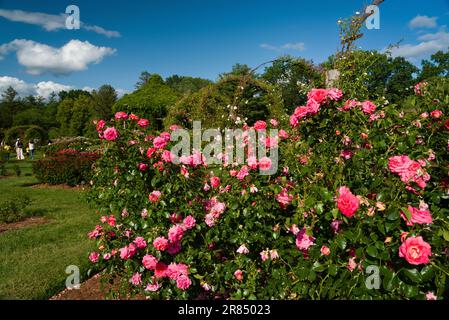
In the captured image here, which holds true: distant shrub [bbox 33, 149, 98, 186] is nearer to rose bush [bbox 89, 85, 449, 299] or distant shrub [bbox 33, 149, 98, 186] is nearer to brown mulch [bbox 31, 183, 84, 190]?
brown mulch [bbox 31, 183, 84, 190]

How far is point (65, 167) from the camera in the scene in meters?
10.8

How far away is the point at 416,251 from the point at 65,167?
1095cm

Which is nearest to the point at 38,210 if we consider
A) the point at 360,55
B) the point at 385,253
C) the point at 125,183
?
the point at 125,183

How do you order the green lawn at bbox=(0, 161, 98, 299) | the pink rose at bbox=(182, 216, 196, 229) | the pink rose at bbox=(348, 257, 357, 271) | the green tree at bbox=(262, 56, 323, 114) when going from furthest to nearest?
the green tree at bbox=(262, 56, 323, 114)
the green lawn at bbox=(0, 161, 98, 299)
the pink rose at bbox=(182, 216, 196, 229)
the pink rose at bbox=(348, 257, 357, 271)

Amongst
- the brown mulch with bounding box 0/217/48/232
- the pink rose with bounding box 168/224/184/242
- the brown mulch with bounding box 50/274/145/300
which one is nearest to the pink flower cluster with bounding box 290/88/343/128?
the pink rose with bounding box 168/224/184/242

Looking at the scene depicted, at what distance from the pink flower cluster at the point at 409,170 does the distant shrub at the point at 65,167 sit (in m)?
9.89

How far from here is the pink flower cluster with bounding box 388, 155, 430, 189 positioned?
5.40 feet

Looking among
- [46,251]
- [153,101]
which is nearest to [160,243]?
[46,251]

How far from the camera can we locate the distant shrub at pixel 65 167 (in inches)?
418

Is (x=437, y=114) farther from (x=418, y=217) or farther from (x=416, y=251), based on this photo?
(x=416, y=251)

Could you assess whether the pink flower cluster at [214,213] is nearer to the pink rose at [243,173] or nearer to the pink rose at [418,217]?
the pink rose at [243,173]

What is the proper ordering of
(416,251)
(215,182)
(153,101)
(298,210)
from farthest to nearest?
1. (153,101)
2. (215,182)
3. (298,210)
4. (416,251)

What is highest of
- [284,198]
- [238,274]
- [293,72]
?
[293,72]
